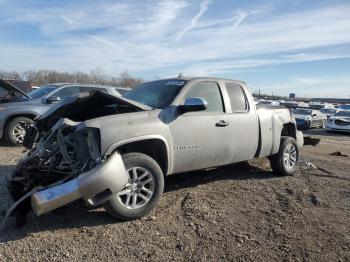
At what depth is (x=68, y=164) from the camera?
4.60m

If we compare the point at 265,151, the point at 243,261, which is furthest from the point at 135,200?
the point at 265,151

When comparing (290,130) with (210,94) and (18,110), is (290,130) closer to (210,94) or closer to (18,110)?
(210,94)

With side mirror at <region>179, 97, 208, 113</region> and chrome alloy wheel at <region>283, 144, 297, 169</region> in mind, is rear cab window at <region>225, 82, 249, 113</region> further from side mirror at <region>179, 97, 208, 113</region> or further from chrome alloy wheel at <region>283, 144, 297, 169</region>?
chrome alloy wheel at <region>283, 144, 297, 169</region>

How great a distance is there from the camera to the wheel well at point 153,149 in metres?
5.09

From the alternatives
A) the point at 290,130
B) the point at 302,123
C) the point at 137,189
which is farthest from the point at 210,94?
the point at 302,123

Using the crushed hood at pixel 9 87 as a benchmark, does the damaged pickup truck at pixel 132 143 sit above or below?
below

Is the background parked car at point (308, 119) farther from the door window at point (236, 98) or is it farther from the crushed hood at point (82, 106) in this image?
the crushed hood at point (82, 106)

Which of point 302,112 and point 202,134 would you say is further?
point 302,112

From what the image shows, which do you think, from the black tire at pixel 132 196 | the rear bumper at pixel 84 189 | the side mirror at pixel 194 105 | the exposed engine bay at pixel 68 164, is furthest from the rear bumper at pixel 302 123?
the rear bumper at pixel 84 189

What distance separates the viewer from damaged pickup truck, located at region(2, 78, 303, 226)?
14.1 feet

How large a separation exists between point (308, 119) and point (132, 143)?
23.7 metres

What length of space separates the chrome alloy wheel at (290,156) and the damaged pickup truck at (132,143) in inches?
34.1

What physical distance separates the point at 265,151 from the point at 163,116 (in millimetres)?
2518

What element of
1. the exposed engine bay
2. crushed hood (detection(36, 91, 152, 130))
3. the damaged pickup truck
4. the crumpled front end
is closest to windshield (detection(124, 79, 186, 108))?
the damaged pickup truck
